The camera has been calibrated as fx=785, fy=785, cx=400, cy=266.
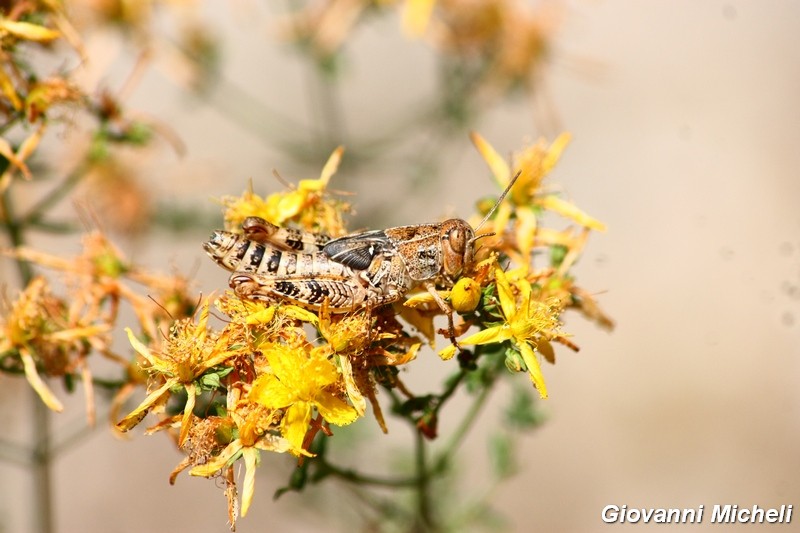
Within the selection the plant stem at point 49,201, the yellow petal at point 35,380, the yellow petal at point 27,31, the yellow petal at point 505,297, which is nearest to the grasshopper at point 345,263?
the yellow petal at point 505,297

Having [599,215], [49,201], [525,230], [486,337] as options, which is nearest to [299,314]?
[486,337]

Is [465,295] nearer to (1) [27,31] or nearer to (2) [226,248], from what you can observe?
(2) [226,248]

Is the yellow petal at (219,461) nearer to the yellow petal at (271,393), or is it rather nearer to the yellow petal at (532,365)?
the yellow petal at (271,393)

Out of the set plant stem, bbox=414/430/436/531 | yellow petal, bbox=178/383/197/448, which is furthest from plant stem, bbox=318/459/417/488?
yellow petal, bbox=178/383/197/448

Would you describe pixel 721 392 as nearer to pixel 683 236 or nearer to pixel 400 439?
pixel 683 236

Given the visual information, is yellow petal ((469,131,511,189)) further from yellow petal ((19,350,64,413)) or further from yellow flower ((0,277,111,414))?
yellow petal ((19,350,64,413))

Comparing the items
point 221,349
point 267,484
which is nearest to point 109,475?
point 267,484

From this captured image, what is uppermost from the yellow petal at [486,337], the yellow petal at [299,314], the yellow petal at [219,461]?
the yellow petal at [299,314]
